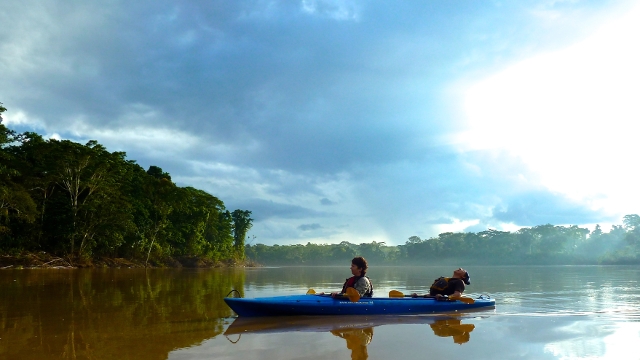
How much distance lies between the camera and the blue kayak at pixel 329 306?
8109 millimetres

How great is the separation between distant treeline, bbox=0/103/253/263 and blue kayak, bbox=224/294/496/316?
2273 cm

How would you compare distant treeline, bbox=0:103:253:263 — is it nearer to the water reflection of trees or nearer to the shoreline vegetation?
the shoreline vegetation

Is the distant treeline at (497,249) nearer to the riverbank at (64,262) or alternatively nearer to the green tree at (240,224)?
the green tree at (240,224)

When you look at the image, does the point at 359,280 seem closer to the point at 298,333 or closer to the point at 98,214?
the point at 298,333

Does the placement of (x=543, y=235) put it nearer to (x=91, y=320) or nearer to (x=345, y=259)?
(x=345, y=259)

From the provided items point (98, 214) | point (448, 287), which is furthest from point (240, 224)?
point (448, 287)

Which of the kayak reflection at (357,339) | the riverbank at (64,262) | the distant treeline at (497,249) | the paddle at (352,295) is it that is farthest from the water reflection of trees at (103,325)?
the distant treeline at (497,249)

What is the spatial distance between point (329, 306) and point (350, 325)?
84cm

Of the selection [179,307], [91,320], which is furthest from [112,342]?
[179,307]

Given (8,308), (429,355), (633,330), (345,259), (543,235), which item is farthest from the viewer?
(345,259)

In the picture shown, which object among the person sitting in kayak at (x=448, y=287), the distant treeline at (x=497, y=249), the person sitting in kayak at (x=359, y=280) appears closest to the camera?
the person sitting in kayak at (x=359, y=280)

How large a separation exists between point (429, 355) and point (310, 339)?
172cm

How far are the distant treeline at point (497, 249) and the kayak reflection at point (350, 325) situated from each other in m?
83.3

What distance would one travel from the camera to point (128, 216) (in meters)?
33.7
